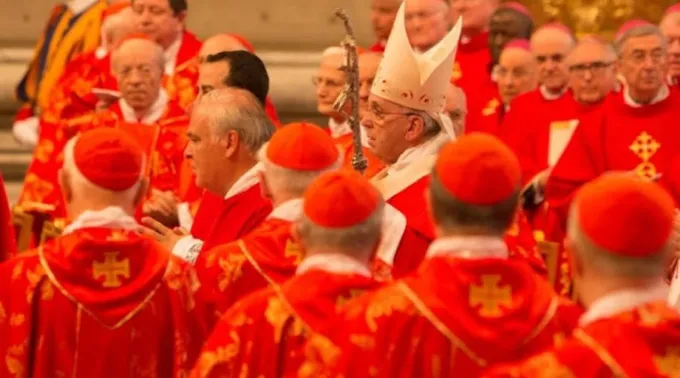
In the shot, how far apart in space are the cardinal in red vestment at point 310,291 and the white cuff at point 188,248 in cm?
135

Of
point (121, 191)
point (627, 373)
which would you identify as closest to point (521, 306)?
point (627, 373)

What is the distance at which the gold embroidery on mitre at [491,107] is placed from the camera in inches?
365

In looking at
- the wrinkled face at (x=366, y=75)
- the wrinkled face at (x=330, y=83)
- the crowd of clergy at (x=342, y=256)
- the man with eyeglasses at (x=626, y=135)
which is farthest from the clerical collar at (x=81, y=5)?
the wrinkled face at (x=366, y=75)

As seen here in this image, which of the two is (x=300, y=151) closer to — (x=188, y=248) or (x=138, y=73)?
(x=188, y=248)

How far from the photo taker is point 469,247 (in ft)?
14.3

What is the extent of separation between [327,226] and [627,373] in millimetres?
847

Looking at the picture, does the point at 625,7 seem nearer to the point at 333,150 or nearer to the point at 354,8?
the point at 354,8

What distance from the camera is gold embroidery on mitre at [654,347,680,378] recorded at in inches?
159

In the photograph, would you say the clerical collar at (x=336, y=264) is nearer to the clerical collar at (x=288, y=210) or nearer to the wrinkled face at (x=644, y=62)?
the clerical collar at (x=288, y=210)

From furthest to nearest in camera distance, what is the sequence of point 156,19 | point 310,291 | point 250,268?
point 156,19 < point 250,268 < point 310,291

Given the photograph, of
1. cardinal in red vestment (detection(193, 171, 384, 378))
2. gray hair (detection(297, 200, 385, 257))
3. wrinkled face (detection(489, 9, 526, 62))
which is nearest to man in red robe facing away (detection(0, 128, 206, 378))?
cardinal in red vestment (detection(193, 171, 384, 378))

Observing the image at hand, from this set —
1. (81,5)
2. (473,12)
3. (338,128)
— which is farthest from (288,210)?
(81,5)

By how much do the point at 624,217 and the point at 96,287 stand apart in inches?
60.4

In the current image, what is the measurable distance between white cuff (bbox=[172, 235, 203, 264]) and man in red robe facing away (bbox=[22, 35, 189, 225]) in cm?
174
